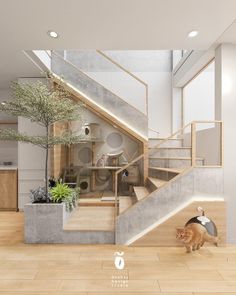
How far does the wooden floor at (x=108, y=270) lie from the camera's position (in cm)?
250

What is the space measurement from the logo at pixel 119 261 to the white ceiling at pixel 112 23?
2922 millimetres

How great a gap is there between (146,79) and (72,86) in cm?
218

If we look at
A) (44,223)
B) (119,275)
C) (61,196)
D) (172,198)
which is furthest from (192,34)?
(44,223)

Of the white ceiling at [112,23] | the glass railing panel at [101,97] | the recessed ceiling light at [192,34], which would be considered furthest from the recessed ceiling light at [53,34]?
the recessed ceiling light at [192,34]

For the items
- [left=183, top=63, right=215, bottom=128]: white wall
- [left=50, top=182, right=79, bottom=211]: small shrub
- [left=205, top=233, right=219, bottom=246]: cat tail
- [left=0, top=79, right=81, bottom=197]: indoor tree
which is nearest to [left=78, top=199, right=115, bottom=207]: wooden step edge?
[left=50, top=182, right=79, bottom=211]: small shrub

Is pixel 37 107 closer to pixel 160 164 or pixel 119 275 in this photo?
pixel 119 275

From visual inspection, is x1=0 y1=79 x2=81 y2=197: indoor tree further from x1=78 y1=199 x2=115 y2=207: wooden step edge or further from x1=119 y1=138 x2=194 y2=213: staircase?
x1=78 y1=199 x2=115 y2=207: wooden step edge

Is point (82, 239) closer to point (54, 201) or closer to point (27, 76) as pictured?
point (54, 201)

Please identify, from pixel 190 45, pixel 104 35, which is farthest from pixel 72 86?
pixel 190 45

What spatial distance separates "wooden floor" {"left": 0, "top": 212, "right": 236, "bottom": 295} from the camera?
250cm

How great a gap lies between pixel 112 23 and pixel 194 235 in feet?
9.39

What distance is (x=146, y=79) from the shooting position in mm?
6590

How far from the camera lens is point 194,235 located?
3.24 m

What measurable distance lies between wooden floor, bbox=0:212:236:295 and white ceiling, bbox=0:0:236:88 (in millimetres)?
2905
